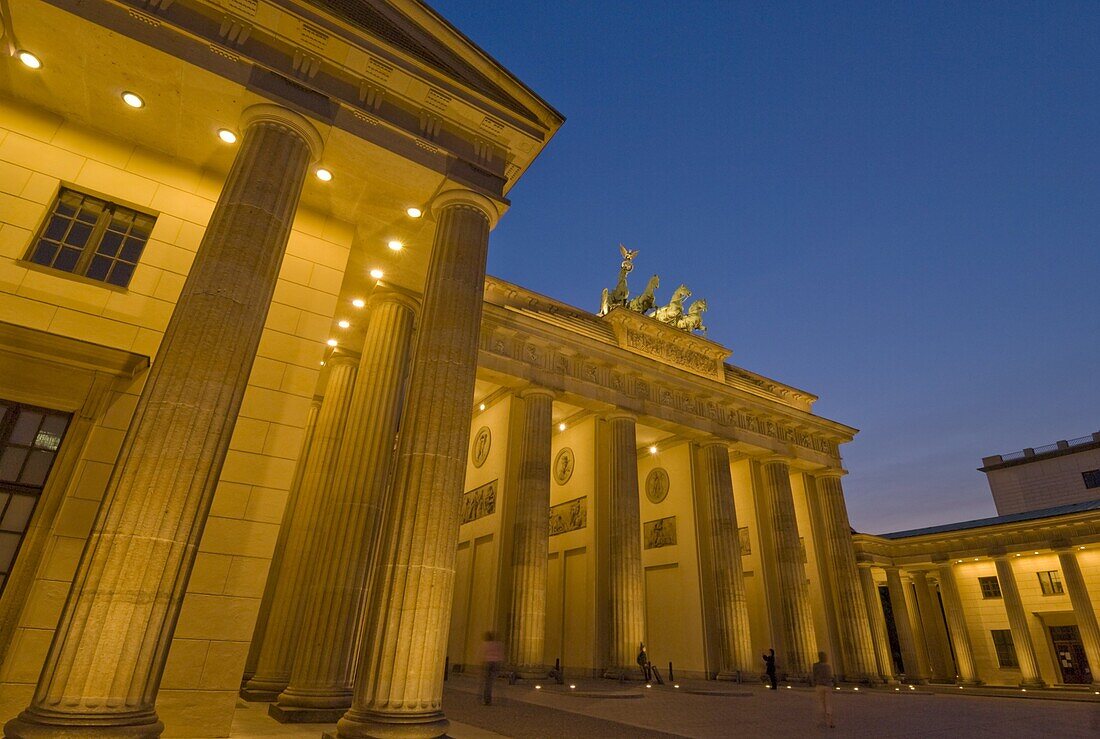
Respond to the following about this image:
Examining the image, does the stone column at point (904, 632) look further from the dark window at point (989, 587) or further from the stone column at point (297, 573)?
the stone column at point (297, 573)

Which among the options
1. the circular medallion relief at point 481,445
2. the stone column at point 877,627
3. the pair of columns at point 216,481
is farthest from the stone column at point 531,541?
the stone column at point 877,627

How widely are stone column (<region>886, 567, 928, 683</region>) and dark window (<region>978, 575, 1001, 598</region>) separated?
4852 millimetres

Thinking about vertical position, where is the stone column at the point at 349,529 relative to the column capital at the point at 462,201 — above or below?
below

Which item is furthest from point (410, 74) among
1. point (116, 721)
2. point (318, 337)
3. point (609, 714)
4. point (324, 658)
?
point (609, 714)

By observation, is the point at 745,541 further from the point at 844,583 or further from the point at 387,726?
the point at 387,726

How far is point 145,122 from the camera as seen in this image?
9.57m

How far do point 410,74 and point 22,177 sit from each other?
644 centimetres

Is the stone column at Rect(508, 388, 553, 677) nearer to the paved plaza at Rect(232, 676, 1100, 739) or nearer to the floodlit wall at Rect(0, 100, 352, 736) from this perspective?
the paved plaza at Rect(232, 676, 1100, 739)

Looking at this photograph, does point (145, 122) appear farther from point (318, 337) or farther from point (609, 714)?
point (609, 714)

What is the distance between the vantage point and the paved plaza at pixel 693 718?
9086 millimetres

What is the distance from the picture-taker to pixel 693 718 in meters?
11.4

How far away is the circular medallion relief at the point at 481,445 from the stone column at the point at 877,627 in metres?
23.0

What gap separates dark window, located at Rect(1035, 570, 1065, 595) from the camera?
36344 mm

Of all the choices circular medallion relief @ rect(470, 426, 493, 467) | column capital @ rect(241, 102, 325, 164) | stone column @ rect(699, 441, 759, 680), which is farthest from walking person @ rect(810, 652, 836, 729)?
circular medallion relief @ rect(470, 426, 493, 467)
